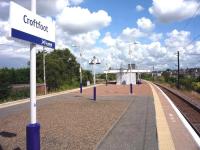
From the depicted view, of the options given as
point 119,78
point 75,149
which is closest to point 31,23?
point 75,149

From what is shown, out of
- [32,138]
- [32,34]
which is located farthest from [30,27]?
[32,138]

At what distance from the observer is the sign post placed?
18.5 ft

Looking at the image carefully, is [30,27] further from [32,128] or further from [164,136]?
[164,136]

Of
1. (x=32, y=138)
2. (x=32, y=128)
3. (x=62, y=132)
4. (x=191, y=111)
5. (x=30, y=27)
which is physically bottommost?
(x=191, y=111)

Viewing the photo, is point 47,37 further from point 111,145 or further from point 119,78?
point 119,78

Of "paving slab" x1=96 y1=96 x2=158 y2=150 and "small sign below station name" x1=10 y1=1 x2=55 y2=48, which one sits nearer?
"small sign below station name" x1=10 y1=1 x2=55 y2=48

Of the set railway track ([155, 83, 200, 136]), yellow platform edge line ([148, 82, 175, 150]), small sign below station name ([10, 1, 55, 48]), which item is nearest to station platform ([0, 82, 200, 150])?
yellow platform edge line ([148, 82, 175, 150])

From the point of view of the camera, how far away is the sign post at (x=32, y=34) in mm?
5625

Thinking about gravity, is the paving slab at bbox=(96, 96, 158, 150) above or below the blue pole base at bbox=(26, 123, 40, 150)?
below

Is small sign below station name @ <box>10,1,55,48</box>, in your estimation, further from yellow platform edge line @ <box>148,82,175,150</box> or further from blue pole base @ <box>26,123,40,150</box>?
yellow platform edge line @ <box>148,82,175,150</box>

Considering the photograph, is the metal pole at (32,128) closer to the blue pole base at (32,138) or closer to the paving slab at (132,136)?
the blue pole base at (32,138)

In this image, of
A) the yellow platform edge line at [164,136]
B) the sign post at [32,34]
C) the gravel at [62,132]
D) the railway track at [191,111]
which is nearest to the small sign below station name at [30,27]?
the sign post at [32,34]

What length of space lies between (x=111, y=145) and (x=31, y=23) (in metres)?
4.44

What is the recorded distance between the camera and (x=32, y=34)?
20.0 feet
